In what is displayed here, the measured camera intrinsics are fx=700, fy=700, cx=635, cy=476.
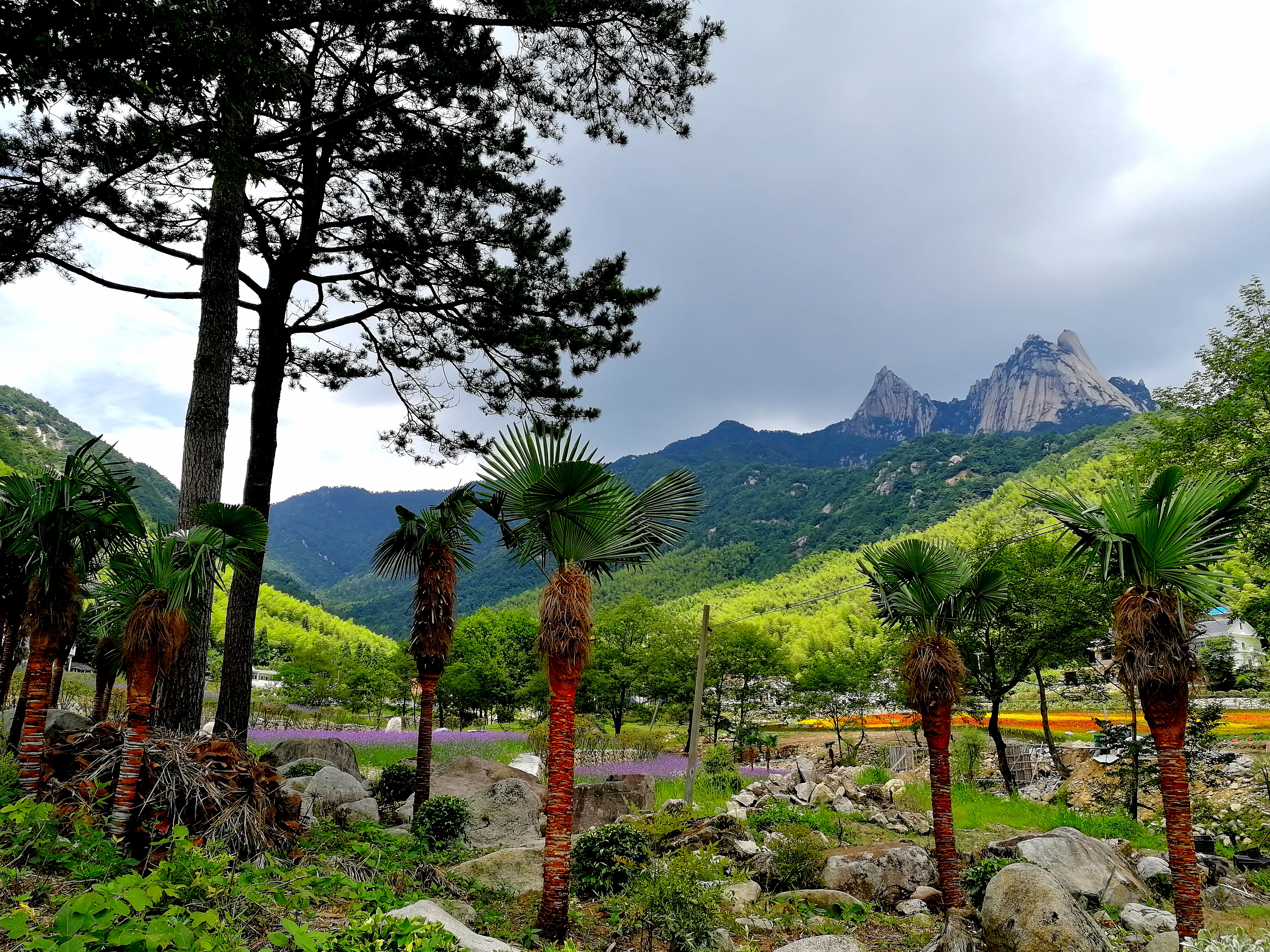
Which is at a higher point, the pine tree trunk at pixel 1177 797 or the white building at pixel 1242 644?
the white building at pixel 1242 644

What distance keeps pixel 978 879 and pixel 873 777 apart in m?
15.1

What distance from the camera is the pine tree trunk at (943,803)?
28.2 ft

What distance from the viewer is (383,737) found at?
84.9 ft

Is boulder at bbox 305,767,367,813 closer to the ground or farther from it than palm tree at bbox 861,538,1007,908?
closer to the ground

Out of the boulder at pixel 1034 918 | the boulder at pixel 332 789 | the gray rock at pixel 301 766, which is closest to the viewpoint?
the boulder at pixel 1034 918

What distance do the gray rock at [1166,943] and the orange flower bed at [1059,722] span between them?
17.3 m

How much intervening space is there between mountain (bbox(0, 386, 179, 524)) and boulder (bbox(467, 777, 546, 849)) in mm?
58896

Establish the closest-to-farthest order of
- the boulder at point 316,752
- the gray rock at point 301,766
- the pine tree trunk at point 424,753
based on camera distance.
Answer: the pine tree trunk at point 424,753 → the gray rock at point 301,766 → the boulder at point 316,752

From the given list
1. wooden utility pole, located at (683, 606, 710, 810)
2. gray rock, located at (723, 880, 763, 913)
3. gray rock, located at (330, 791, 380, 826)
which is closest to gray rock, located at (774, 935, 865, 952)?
gray rock, located at (723, 880, 763, 913)

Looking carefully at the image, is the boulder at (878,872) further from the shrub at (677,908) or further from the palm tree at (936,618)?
the shrub at (677,908)

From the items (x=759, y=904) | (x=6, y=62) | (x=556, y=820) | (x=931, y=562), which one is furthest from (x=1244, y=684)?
(x=6, y=62)

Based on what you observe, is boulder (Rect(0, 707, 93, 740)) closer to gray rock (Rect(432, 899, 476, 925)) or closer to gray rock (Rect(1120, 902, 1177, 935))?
gray rock (Rect(432, 899, 476, 925))

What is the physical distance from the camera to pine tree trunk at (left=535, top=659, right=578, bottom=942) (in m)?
6.41

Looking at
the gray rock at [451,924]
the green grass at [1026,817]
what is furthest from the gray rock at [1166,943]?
the gray rock at [451,924]
